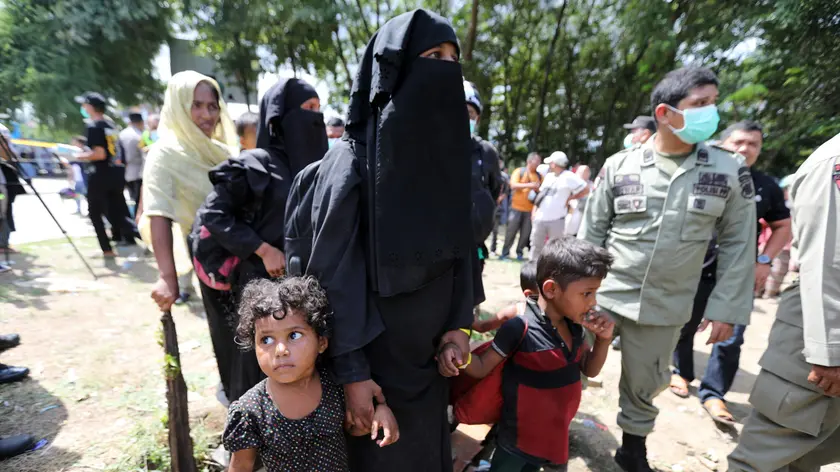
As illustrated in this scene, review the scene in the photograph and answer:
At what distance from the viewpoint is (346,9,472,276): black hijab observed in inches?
50.5

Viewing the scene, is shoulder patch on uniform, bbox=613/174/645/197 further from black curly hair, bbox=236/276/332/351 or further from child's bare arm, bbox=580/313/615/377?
black curly hair, bbox=236/276/332/351

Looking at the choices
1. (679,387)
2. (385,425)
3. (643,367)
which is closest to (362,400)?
(385,425)

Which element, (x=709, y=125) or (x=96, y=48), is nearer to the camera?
(x=709, y=125)

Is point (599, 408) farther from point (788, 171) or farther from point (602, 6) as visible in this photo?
point (602, 6)

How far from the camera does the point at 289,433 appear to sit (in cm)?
133

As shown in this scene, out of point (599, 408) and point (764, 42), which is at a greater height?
point (764, 42)

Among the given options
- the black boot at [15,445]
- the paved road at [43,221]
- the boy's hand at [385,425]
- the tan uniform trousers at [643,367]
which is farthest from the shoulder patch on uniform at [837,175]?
the paved road at [43,221]

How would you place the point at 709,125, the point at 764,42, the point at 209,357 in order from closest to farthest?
the point at 709,125 → the point at 209,357 → the point at 764,42

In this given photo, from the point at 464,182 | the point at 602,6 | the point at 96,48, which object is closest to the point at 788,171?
the point at 602,6

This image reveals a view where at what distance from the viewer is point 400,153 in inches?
51.0

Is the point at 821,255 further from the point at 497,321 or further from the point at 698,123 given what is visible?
the point at 497,321

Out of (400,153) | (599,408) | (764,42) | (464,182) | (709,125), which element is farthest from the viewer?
(764,42)

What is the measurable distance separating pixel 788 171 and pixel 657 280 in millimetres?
10978

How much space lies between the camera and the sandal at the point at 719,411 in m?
3.01
